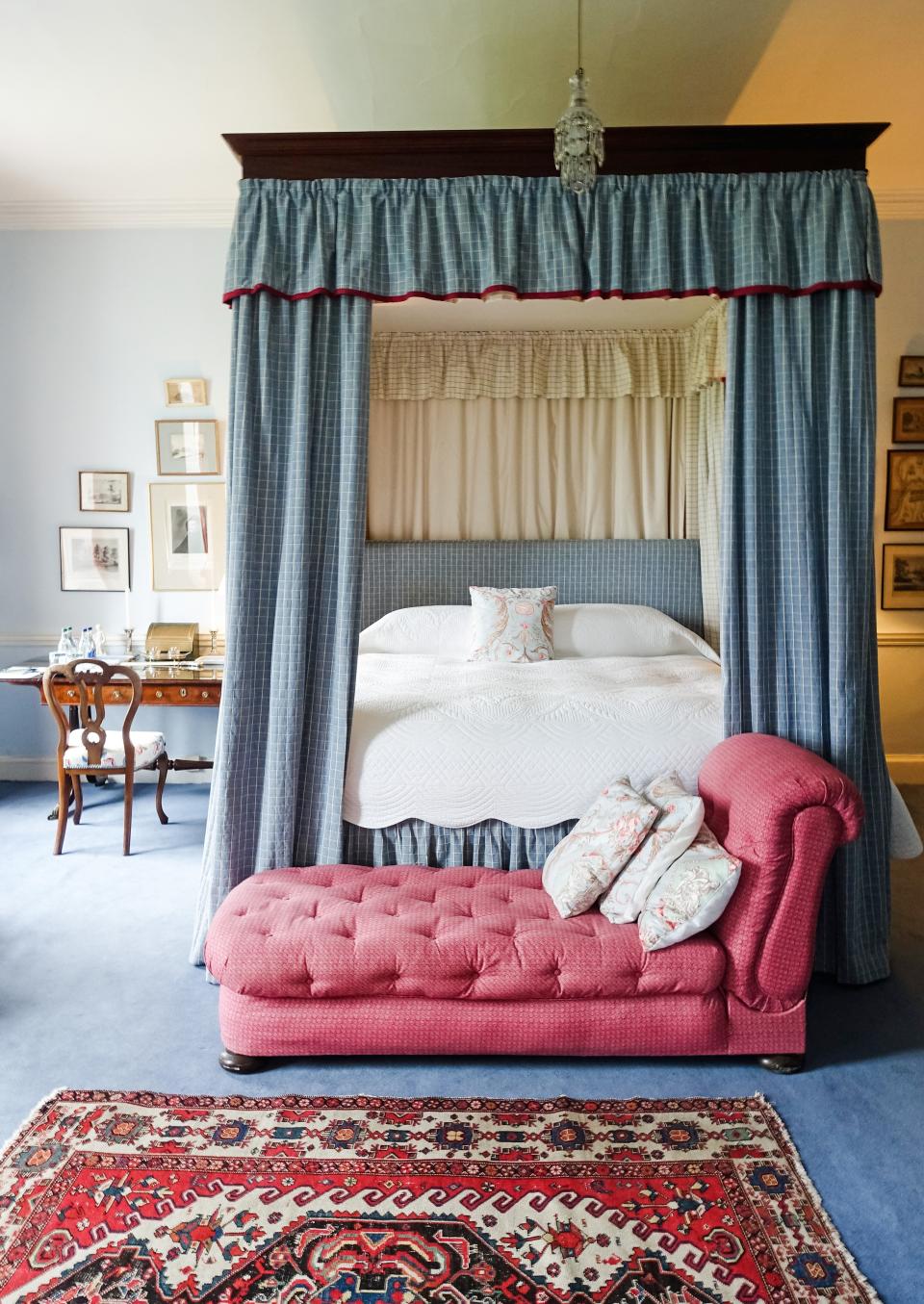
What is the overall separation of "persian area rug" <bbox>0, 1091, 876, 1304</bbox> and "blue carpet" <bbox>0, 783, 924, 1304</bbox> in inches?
3.4

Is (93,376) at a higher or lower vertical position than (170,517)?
higher

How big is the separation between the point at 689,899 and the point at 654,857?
0.55 feet

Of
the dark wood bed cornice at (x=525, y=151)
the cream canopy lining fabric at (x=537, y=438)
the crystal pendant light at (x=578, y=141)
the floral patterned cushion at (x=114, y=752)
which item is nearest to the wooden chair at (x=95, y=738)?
the floral patterned cushion at (x=114, y=752)

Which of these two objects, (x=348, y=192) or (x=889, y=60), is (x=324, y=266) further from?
(x=889, y=60)

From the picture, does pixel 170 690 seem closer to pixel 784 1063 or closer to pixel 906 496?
pixel 784 1063

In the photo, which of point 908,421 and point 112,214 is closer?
point 112,214

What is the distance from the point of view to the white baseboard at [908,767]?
5.23 m

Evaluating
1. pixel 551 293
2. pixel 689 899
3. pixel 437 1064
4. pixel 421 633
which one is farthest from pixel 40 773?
pixel 689 899

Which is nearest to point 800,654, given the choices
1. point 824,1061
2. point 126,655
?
point 824,1061

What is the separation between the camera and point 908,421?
5102 millimetres

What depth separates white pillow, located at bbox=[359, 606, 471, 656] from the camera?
15.6 feet

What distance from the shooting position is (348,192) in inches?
113

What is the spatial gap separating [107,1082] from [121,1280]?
2.28ft

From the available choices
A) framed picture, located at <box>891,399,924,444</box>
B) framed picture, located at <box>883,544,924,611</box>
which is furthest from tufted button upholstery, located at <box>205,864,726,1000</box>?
framed picture, located at <box>891,399,924,444</box>
